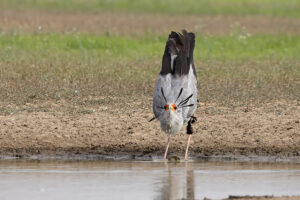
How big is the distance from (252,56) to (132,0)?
691 inches

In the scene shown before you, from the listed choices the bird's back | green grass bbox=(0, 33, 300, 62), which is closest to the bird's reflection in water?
the bird's back

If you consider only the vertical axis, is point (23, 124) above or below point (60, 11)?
below

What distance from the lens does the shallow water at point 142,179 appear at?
8.24 metres

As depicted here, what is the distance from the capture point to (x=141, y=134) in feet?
38.1

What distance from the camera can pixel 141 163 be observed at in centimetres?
1041

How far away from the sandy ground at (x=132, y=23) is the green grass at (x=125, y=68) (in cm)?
197

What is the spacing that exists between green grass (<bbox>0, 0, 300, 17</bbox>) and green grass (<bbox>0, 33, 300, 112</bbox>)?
9.61 m

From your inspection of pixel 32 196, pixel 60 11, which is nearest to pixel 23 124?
pixel 32 196

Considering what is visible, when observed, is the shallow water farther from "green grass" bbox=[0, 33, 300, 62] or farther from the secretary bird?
"green grass" bbox=[0, 33, 300, 62]

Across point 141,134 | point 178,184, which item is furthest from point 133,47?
point 178,184

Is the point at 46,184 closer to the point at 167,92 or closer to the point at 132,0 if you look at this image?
the point at 167,92

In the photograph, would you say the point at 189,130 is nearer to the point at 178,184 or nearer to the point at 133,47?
the point at 178,184

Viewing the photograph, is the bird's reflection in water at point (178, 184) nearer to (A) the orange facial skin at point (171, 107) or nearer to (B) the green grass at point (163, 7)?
(A) the orange facial skin at point (171, 107)

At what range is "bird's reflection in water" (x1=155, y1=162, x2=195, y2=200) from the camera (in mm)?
8170
